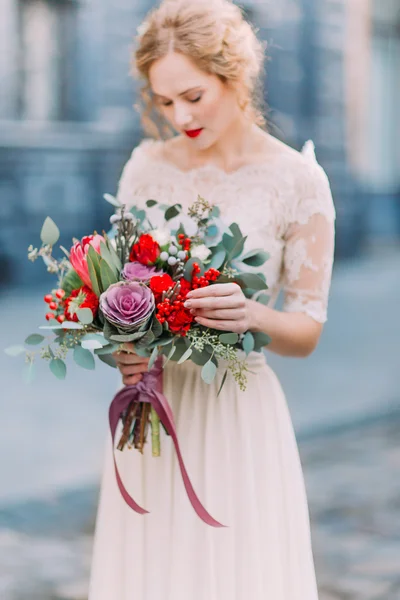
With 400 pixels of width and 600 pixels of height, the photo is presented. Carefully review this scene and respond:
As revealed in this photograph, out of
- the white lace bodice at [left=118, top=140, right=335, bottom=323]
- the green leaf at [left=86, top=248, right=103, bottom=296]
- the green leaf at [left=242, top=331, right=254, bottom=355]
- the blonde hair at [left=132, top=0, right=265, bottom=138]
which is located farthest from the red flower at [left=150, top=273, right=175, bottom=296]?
the blonde hair at [left=132, top=0, right=265, bottom=138]

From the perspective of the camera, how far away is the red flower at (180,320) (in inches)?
70.7

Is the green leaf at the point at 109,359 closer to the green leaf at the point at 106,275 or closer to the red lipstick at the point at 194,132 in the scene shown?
the green leaf at the point at 106,275

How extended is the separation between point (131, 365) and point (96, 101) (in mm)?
6640

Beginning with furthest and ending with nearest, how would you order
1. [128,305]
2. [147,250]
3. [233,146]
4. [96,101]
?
1. [96,101]
2. [233,146]
3. [147,250]
4. [128,305]

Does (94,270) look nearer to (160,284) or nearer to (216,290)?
(160,284)

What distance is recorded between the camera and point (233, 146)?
2211 mm

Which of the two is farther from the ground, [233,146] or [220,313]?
[233,146]

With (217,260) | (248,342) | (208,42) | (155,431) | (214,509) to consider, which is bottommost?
(214,509)

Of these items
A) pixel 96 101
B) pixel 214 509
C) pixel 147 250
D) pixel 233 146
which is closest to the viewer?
pixel 147 250

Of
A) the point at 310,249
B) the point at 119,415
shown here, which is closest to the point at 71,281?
the point at 119,415

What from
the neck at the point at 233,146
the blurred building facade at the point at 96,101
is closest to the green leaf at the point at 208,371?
the neck at the point at 233,146

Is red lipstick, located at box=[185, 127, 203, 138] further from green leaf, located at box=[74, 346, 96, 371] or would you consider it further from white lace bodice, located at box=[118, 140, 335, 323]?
green leaf, located at box=[74, 346, 96, 371]

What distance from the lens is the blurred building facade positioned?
792cm

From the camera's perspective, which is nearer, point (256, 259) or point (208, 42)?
point (256, 259)
